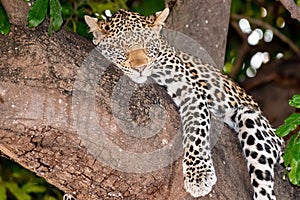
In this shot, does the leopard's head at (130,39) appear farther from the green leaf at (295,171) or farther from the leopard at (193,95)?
the green leaf at (295,171)

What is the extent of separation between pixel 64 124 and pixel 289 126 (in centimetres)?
107

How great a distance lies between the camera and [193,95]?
4.59 meters

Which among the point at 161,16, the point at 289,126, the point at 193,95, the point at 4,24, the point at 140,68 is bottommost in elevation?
the point at 193,95

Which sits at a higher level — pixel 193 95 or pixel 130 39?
pixel 130 39

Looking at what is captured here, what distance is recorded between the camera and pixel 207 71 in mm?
4961

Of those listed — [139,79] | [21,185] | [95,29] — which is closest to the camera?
[139,79]

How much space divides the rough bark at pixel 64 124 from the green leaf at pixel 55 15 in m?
0.09

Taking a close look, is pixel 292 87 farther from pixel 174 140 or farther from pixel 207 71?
pixel 174 140

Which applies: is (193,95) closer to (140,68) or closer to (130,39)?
(140,68)

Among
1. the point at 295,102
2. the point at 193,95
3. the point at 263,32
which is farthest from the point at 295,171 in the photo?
the point at 263,32

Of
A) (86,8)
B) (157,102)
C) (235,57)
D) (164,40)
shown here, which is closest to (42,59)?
(157,102)

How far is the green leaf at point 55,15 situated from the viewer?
155 inches

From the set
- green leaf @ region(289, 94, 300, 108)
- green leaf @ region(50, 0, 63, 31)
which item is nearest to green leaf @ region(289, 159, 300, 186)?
green leaf @ region(289, 94, 300, 108)

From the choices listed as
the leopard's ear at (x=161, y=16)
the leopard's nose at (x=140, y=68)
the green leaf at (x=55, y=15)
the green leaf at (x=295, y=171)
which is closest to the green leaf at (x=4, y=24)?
the green leaf at (x=55, y=15)
